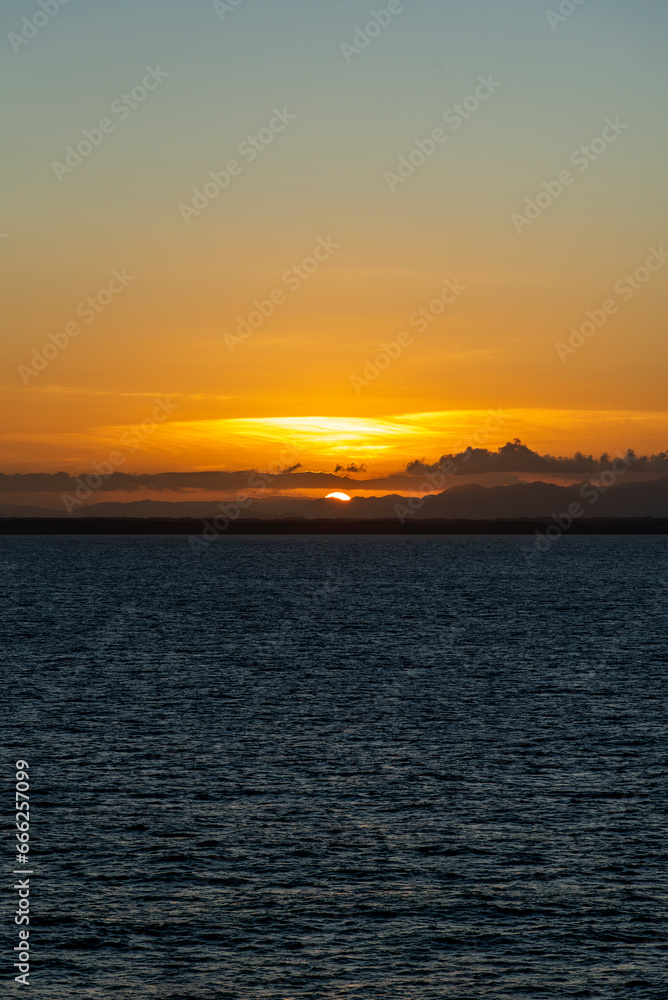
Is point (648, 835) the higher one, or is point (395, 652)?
point (395, 652)

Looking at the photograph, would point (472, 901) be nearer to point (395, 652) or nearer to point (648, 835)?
point (648, 835)

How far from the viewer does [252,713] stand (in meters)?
57.9

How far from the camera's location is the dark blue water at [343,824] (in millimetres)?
26250

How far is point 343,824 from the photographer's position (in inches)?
1454

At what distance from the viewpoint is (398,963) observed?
26219mm

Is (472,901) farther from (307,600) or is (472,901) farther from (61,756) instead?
(307,600)

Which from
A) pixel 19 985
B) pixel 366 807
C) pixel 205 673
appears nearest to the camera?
pixel 19 985

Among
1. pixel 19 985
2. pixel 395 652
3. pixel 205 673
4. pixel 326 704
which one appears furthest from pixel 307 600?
pixel 19 985

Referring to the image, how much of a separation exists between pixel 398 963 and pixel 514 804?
14165 millimetres

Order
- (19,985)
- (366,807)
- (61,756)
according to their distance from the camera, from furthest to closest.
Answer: (61,756) < (366,807) < (19,985)

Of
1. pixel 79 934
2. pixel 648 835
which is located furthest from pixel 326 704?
pixel 79 934

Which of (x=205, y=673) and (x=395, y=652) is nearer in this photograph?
(x=205, y=673)

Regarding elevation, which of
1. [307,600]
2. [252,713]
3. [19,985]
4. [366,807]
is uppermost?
[307,600]

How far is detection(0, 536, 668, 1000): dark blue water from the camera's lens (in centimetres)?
2625
